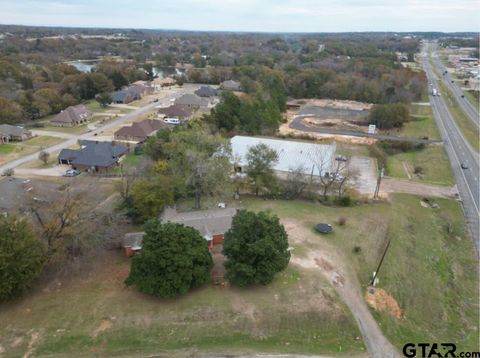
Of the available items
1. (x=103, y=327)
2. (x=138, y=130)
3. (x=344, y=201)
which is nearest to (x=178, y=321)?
(x=103, y=327)

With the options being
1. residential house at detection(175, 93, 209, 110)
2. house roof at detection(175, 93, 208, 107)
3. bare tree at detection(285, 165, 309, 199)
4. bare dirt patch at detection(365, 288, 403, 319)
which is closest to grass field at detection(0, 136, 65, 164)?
residential house at detection(175, 93, 209, 110)

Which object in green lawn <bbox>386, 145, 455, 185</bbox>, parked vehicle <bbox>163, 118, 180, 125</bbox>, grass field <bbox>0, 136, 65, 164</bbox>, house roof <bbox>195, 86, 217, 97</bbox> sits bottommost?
grass field <bbox>0, 136, 65, 164</bbox>

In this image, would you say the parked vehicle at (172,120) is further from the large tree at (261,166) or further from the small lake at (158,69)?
the small lake at (158,69)

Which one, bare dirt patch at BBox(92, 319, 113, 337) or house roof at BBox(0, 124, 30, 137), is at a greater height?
house roof at BBox(0, 124, 30, 137)

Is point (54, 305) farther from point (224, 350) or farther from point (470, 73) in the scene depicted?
point (470, 73)

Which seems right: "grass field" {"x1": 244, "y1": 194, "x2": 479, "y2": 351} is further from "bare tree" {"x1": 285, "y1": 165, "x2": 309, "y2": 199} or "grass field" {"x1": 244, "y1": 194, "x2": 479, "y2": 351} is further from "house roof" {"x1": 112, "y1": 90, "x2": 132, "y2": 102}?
"house roof" {"x1": 112, "y1": 90, "x2": 132, "y2": 102}
